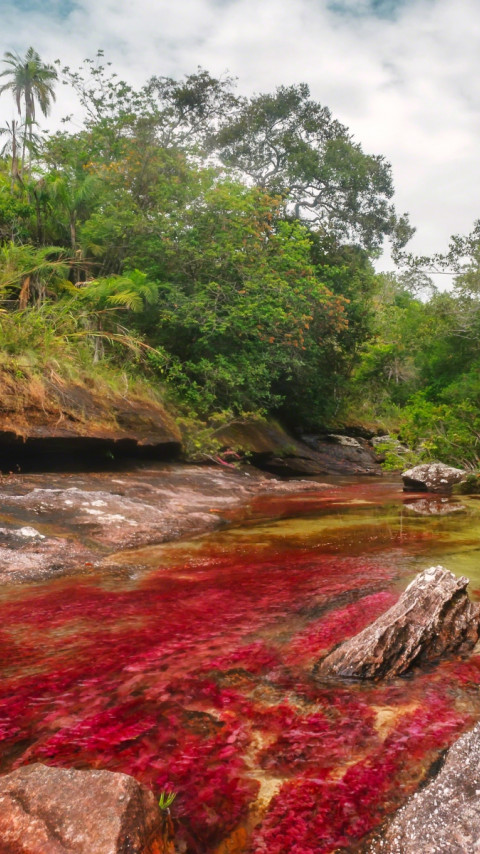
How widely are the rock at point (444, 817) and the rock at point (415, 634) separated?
32.5 inches

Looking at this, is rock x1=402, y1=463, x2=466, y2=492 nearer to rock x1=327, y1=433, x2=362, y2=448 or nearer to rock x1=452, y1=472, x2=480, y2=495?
rock x1=452, y1=472, x2=480, y2=495

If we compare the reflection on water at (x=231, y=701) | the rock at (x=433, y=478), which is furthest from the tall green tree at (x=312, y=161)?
the reflection on water at (x=231, y=701)

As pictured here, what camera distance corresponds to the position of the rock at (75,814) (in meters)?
1.43

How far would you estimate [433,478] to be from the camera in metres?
12.9

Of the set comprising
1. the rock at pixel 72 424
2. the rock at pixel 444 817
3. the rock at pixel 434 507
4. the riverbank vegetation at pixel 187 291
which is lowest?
the rock at pixel 434 507

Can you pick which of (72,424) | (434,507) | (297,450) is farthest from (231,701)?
(297,450)

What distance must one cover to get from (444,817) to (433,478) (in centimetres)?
1190

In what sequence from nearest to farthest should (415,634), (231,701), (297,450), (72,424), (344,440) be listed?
(231,701) → (415,634) → (72,424) → (297,450) → (344,440)

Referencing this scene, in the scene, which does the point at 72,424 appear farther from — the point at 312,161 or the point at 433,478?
the point at 312,161

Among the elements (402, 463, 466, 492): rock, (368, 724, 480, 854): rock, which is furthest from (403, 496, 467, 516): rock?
(368, 724, 480, 854): rock

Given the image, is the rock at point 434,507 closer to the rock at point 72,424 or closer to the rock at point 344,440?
the rock at point 72,424

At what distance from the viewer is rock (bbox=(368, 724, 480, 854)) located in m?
1.58

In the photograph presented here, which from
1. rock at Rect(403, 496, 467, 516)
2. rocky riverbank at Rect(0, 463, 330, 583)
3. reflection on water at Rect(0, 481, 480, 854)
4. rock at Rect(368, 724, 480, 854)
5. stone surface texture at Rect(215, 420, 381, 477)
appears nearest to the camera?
rock at Rect(368, 724, 480, 854)

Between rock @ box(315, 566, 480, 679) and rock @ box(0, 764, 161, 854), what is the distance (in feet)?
4.65
